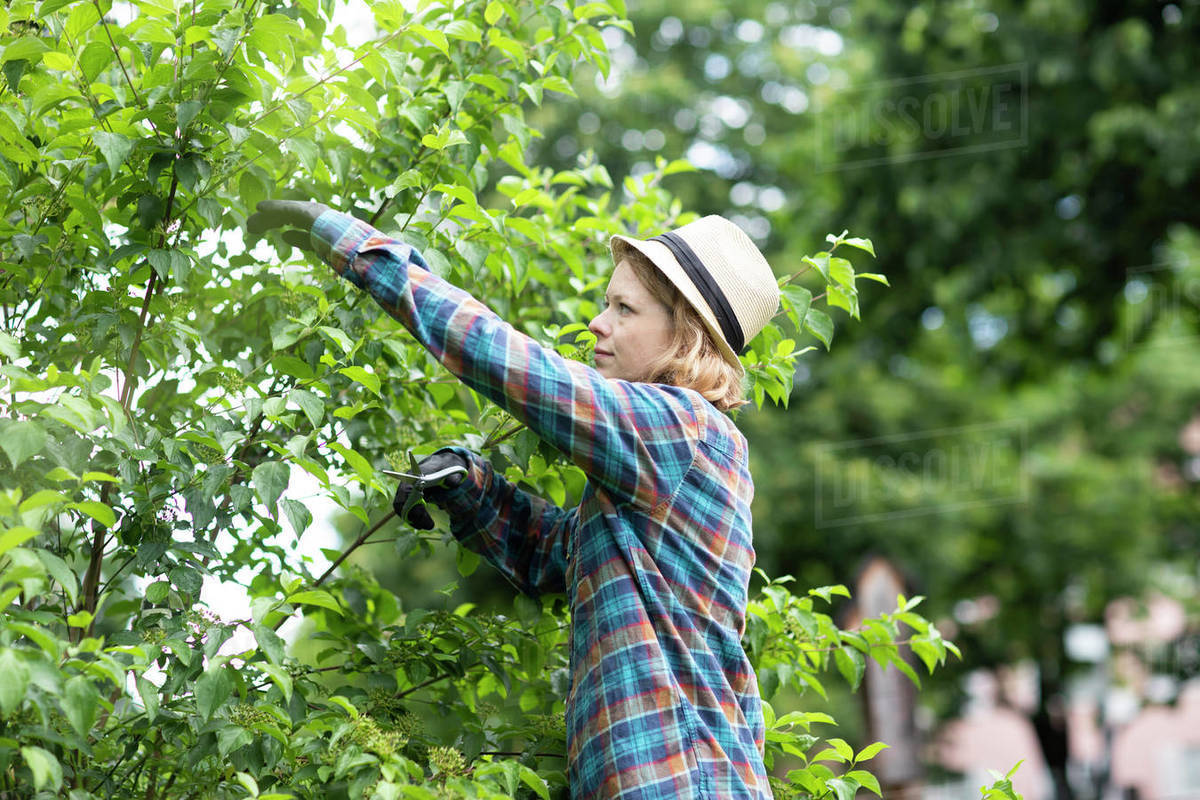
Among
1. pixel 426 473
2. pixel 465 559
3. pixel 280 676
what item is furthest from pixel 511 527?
pixel 280 676

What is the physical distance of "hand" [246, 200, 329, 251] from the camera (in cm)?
236

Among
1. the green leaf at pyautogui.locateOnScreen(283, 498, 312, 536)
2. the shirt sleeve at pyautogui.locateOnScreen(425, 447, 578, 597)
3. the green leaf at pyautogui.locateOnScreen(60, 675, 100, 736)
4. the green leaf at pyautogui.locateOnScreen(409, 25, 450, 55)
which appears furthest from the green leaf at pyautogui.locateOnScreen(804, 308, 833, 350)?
the green leaf at pyautogui.locateOnScreen(60, 675, 100, 736)

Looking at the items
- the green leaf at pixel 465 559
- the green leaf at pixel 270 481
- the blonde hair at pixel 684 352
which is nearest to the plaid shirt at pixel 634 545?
the blonde hair at pixel 684 352

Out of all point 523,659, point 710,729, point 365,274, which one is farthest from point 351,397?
point 710,729

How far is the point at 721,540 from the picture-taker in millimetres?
2383

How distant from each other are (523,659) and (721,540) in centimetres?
74

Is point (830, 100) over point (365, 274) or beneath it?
over

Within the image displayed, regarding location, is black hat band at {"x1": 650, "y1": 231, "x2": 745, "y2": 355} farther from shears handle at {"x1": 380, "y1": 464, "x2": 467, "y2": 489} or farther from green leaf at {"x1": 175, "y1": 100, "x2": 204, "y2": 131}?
green leaf at {"x1": 175, "y1": 100, "x2": 204, "y2": 131}

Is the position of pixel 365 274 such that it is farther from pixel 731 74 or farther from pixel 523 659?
pixel 731 74

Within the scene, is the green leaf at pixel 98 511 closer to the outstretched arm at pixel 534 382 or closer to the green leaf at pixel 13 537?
the green leaf at pixel 13 537

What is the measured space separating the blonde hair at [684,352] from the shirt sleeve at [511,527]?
0.42 metres

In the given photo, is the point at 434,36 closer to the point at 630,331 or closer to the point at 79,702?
the point at 630,331

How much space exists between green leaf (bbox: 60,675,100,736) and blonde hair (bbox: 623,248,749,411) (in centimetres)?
118

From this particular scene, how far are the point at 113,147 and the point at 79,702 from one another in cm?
99
